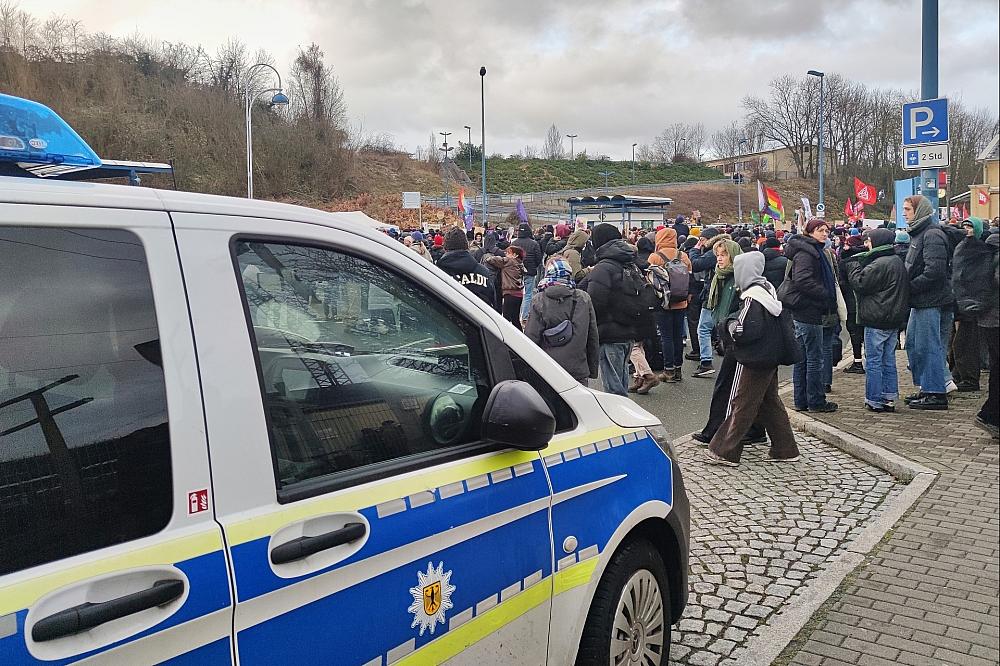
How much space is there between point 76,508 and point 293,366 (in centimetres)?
61

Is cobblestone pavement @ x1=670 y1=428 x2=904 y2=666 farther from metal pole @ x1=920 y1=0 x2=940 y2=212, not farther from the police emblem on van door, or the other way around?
metal pole @ x1=920 y1=0 x2=940 y2=212

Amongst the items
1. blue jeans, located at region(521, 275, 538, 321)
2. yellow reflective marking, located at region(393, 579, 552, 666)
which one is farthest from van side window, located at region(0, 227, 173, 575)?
blue jeans, located at region(521, 275, 538, 321)

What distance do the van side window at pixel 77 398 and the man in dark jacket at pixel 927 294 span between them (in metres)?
7.96

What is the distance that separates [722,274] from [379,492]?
7.23m

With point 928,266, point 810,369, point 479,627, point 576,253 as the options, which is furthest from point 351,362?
point 576,253

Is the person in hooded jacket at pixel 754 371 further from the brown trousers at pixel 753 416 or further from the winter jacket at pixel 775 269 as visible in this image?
the winter jacket at pixel 775 269

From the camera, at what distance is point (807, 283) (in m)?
7.62

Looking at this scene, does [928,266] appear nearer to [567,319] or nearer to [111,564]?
[567,319]

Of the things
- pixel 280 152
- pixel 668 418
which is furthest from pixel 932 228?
pixel 280 152

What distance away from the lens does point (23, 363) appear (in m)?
1.47

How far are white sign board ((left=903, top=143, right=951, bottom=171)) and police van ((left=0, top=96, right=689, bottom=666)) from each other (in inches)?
327

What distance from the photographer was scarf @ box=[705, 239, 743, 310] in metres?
8.21

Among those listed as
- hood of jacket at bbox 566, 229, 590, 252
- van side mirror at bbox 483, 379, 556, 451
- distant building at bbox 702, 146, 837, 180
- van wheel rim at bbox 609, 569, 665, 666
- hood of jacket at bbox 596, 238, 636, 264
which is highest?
distant building at bbox 702, 146, 837, 180

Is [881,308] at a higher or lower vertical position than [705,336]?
higher
